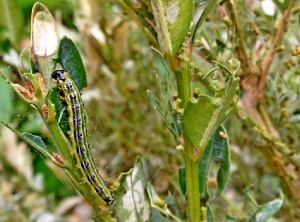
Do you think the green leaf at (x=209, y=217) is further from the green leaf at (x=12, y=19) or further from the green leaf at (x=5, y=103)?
the green leaf at (x=5, y=103)

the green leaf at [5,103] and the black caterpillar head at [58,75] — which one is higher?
→ the green leaf at [5,103]

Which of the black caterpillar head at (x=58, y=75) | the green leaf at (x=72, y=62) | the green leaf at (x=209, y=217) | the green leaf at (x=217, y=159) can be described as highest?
the green leaf at (x=72, y=62)

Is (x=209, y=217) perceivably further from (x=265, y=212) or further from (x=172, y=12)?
(x=172, y=12)

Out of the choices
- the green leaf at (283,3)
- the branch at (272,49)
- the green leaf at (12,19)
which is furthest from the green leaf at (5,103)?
the green leaf at (283,3)

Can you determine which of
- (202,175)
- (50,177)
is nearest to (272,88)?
(202,175)

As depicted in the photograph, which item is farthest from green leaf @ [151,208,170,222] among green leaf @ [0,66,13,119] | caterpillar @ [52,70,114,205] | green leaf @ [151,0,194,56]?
green leaf @ [0,66,13,119]
